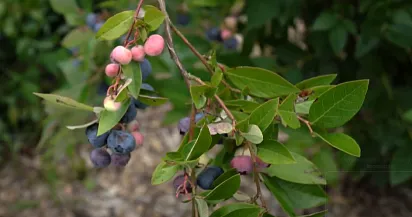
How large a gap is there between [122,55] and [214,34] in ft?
3.01

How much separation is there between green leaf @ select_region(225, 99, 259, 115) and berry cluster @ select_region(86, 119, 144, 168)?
13 cm

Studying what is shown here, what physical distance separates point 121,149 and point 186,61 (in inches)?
26.4

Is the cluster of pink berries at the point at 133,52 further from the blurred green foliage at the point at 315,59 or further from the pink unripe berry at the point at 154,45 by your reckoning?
the blurred green foliage at the point at 315,59

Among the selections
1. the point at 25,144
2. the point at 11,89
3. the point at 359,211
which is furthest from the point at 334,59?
the point at 25,144

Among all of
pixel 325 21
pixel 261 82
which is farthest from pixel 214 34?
pixel 261 82

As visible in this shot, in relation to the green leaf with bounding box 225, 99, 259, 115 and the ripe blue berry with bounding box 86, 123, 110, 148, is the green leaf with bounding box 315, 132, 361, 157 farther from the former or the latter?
the ripe blue berry with bounding box 86, 123, 110, 148

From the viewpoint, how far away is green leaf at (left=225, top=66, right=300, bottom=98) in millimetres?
757

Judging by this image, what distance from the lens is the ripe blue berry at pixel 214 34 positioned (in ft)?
5.21

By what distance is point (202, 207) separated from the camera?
2.24 feet

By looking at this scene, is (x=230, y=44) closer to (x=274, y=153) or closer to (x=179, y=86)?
(x=179, y=86)

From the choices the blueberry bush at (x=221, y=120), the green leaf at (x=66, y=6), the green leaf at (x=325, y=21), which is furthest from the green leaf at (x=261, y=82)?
the green leaf at (x=66, y=6)

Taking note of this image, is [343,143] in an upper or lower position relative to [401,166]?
upper

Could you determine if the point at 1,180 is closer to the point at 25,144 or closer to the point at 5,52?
the point at 25,144

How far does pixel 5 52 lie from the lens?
2.21 m
